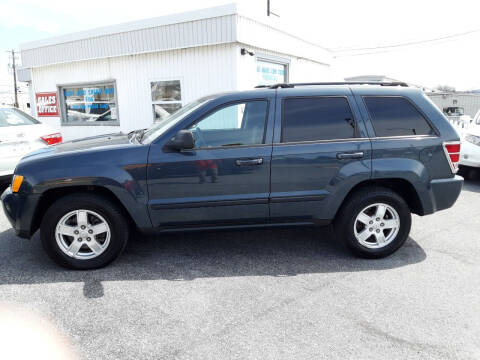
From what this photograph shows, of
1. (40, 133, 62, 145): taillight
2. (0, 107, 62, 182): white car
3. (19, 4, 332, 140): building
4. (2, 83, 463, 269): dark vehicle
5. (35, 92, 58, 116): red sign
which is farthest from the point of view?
(35, 92, 58, 116): red sign

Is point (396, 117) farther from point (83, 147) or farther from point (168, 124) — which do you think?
point (83, 147)

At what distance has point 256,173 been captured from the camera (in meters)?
3.49

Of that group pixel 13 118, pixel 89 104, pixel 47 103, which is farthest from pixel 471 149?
pixel 47 103

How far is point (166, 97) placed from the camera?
10.1 meters

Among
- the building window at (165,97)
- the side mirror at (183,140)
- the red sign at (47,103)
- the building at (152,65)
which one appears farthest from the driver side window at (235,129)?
the red sign at (47,103)

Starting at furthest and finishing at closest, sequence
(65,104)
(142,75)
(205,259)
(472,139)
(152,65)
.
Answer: (65,104)
(142,75)
(152,65)
(472,139)
(205,259)

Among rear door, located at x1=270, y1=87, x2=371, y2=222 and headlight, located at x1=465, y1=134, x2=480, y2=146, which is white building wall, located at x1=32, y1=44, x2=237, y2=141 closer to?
headlight, located at x1=465, y1=134, x2=480, y2=146

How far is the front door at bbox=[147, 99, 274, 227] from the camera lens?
342 cm

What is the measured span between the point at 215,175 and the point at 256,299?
3.94 ft

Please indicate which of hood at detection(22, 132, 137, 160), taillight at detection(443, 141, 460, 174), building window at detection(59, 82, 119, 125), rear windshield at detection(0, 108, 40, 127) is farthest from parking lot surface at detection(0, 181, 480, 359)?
building window at detection(59, 82, 119, 125)

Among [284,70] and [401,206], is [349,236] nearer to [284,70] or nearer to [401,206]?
[401,206]

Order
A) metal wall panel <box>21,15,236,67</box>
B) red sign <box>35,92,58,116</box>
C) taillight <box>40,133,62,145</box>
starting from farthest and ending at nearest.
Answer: red sign <box>35,92,58,116</box> → metal wall panel <box>21,15,236,67</box> → taillight <box>40,133,62,145</box>

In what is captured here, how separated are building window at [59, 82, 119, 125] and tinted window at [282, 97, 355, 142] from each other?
345 inches

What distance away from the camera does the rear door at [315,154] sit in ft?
11.6
